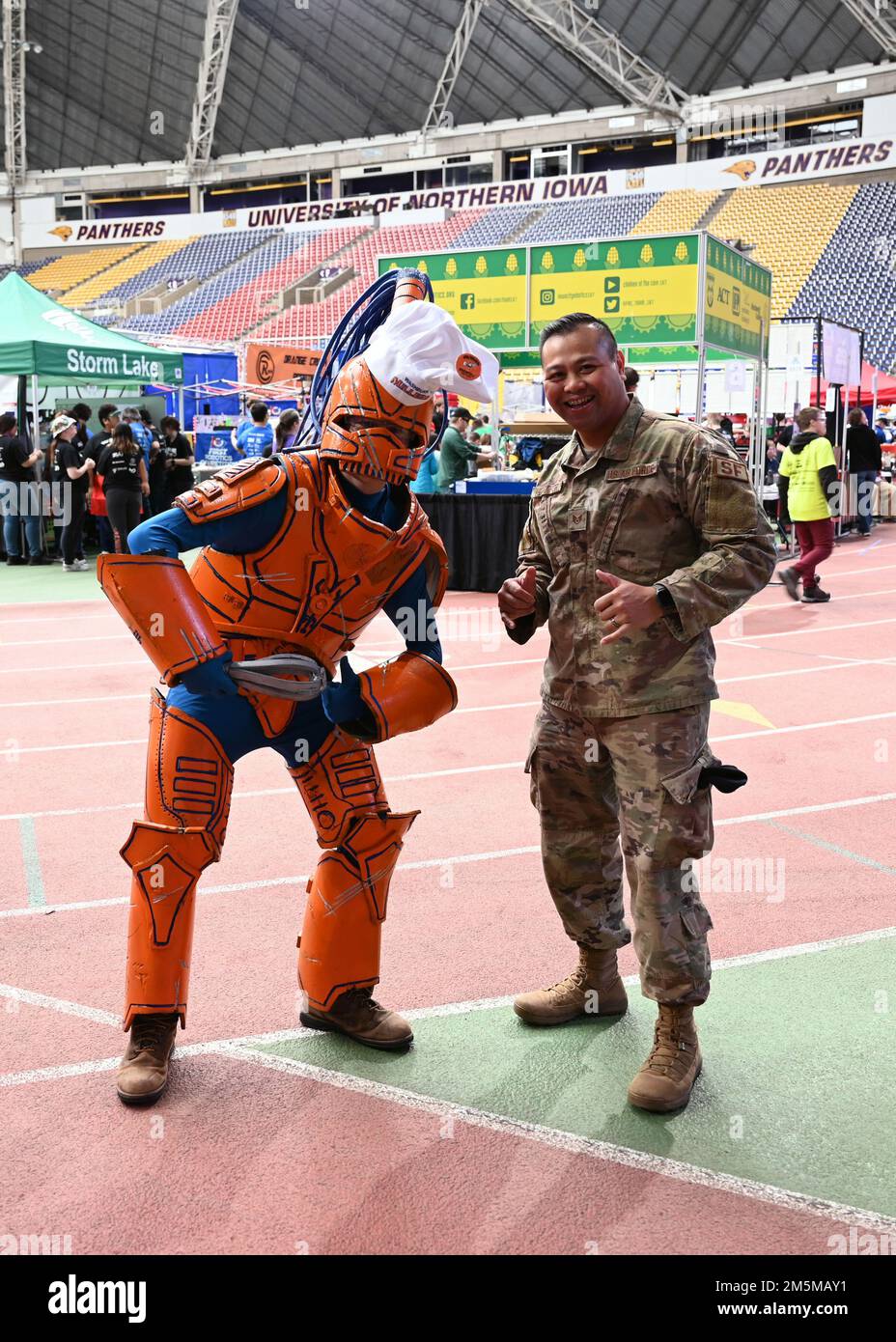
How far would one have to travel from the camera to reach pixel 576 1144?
265 centimetres

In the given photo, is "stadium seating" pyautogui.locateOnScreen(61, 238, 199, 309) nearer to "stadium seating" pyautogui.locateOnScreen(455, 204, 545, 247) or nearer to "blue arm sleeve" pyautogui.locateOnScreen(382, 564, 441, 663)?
"stadium seating" pyautogui.locateOnScreen(455, 204, 545, 247)

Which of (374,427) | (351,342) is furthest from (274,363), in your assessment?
(374,427)

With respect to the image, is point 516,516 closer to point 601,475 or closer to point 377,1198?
point 601,475

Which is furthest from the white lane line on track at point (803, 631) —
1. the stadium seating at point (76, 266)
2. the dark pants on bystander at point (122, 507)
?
the stadium seating at point (76, 266)

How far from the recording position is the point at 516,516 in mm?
11469

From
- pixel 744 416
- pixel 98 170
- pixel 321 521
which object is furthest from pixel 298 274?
pixel 321 521

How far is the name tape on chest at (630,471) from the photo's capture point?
8.97 ft

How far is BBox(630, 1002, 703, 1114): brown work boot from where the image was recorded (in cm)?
278

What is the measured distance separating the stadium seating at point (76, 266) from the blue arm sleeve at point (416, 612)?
161ft

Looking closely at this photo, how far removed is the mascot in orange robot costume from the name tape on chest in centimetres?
41

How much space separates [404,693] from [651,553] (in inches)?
27.7

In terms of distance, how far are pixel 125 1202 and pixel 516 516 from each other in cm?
954

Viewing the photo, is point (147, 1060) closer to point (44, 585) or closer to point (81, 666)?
point (81, 666)

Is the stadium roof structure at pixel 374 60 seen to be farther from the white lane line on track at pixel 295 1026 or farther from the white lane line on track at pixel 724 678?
the white lane line on track at pixel 295 1026
